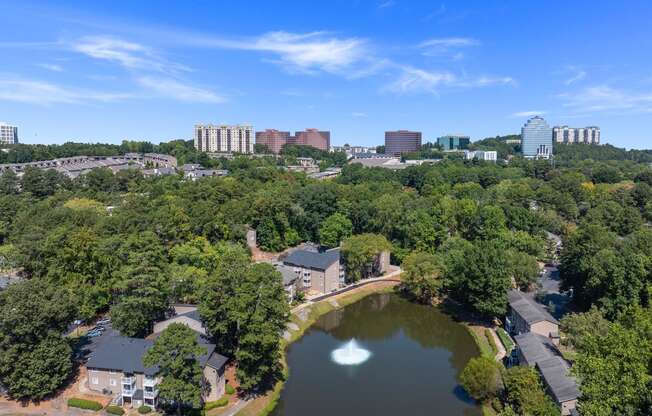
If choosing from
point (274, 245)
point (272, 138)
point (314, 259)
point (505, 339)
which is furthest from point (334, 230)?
point (272, 138)

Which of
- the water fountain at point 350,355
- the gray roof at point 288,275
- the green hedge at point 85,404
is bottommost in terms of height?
the water fountain at point 350,355

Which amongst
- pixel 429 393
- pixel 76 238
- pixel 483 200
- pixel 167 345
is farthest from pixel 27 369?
pixel 483 200

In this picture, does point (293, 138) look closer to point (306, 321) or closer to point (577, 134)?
point (577, 134)

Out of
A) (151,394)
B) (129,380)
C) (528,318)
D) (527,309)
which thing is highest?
(527,309)

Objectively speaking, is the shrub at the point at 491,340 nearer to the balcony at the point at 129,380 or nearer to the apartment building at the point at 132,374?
the apartment building at the point at 132,374

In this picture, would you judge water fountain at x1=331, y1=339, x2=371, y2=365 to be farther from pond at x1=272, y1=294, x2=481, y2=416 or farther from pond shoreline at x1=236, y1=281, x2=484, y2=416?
pond shoreline at x1=236, y1=281, x2=484, y2=416

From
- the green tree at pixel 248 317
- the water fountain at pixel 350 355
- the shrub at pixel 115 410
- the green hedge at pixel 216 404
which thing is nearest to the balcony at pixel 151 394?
the shrub at pixel 115 410

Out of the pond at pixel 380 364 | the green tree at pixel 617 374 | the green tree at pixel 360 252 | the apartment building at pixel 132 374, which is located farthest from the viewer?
the green tree at pixel 360 252

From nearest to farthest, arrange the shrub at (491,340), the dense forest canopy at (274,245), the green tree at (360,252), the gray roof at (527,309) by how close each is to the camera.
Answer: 1. the dense forest canopy at (274,245)
2. the gray roof at (527,309)
3. the shrub at (491,340)
4. the green tree at (360,252)
